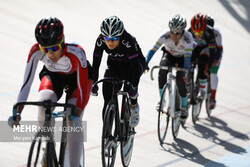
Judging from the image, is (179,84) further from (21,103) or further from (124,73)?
(21,103)

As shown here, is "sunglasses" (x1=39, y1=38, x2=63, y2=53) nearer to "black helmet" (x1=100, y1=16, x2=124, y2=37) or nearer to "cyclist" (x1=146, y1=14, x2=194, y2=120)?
"black helmet" (x1=100, y1=16, x2=124, y2=37)

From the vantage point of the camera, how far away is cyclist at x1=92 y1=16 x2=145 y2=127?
182 inches

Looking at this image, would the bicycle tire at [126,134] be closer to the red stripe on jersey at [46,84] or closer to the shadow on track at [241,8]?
the red stripe on jersey at [46,84]

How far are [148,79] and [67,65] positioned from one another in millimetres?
6298

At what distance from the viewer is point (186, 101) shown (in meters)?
6.86

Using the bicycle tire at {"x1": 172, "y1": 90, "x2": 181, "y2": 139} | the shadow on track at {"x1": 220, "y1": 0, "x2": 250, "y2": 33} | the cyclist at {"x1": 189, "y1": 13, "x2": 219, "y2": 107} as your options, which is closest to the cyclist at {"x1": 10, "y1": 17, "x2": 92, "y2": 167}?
the bicycle tire at {"x1": 172, "y1": 90, "x2": 181, "y2": 139}

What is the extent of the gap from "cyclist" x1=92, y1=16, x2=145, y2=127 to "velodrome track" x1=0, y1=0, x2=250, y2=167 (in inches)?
38.2

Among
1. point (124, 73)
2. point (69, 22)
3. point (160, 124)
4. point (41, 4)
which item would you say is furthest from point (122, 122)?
point (41, 4)

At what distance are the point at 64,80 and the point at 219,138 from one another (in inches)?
152

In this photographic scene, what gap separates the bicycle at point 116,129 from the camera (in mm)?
4457

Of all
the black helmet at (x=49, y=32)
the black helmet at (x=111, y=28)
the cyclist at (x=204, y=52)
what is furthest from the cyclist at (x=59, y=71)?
the cyclist at (x=204, y=52)

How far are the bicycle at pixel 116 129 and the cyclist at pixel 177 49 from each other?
136 cm

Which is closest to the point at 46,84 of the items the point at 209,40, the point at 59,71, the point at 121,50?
the point at 59,71

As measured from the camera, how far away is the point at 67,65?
162 inches
